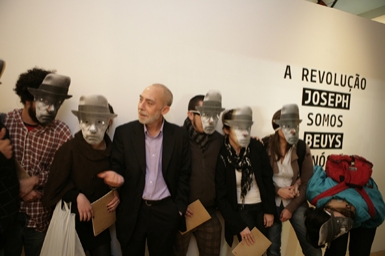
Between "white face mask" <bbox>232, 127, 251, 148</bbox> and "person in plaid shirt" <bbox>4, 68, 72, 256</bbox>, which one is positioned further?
"white face mask" <bbox>232, 127, 251, 148</bbox>

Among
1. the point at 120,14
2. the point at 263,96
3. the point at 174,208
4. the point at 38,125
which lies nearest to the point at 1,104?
the point at 38,125

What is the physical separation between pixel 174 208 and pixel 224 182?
1.47 feet

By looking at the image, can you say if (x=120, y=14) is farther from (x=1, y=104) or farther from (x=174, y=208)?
(x=174, y=208)

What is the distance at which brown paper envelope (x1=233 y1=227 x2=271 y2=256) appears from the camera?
74.5 inches

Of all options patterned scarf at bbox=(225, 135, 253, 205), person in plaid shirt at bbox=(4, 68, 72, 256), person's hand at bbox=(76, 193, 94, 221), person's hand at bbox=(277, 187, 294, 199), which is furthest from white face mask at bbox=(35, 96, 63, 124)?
person's hand at bbox=(277, 187, 294, 199)

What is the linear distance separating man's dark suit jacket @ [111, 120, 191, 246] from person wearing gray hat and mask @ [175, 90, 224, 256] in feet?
0.39

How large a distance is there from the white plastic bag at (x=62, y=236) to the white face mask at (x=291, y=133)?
169cm

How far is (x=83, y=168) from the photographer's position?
1509 mm

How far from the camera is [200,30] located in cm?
225

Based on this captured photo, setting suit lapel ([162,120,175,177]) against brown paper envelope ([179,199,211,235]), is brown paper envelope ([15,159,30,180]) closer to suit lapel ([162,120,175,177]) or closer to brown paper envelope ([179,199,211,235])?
suit lapel ([162,120,175,177])

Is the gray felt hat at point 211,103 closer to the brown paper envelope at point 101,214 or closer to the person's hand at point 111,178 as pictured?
the person's hand at point 111,178

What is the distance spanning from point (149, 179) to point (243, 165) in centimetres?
75

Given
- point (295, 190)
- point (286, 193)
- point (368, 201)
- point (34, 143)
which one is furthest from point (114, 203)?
point (368, 201)

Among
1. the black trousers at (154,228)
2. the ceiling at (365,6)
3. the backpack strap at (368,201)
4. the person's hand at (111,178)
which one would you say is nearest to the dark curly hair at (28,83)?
the person's hand at (111,178)
